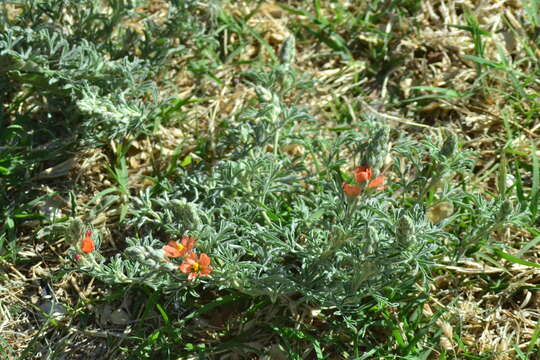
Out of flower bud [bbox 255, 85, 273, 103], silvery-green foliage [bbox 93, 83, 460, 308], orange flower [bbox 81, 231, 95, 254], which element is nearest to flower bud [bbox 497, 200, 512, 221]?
silvery-green foliage [bbox 93, 83, 460, 308]

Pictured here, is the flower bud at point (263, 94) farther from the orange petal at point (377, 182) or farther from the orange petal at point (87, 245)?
the orange petal at point (87, 245)

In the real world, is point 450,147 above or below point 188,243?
above

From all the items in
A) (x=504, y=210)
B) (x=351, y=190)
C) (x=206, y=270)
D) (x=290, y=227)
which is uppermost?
(x=351, y=190)

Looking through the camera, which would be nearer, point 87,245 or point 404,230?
point 404,230

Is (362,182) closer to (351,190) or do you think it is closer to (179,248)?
(351,190)

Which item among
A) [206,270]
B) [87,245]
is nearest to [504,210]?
[206,270]

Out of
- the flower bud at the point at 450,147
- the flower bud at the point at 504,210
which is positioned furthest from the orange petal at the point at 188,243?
the flower bud at the point at 504,210

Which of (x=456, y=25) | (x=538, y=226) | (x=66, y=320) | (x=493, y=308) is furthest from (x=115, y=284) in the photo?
(x=456, y=25)
